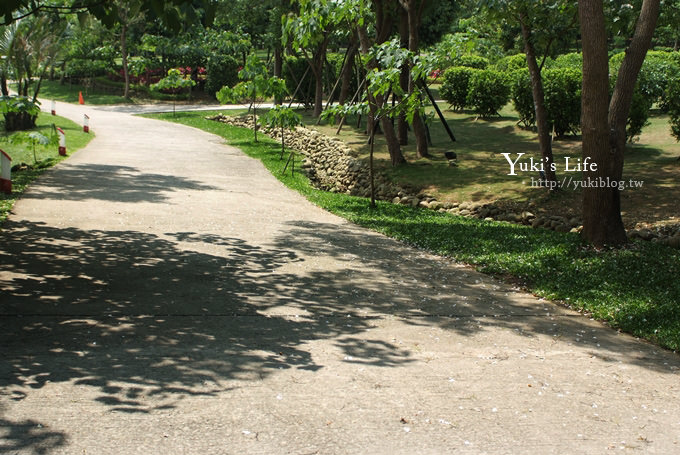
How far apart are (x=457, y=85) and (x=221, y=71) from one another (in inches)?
734

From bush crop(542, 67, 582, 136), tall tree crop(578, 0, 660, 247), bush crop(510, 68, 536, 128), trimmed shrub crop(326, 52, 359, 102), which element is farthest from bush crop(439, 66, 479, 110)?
tall tree crop(578, 0, 660, 247)

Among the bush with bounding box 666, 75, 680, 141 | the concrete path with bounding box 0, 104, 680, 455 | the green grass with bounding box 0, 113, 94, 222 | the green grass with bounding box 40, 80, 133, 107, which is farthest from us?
the green grass with bounding box 40, 80, 133, 107

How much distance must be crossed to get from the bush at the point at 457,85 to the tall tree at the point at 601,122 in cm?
1511

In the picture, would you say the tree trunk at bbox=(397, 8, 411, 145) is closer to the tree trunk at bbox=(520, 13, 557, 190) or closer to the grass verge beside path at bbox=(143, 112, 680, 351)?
the tree trunk at bbox=(520, 13, 557, 190)

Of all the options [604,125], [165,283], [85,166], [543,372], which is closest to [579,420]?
[543,372]

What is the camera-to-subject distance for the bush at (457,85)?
24.9m

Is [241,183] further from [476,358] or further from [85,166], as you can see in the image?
[476,358]

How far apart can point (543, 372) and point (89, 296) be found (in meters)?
4.48

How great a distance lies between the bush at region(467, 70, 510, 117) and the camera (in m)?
23.0

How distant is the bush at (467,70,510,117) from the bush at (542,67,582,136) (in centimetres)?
528

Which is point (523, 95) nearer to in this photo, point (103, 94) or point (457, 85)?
point (457, 85)

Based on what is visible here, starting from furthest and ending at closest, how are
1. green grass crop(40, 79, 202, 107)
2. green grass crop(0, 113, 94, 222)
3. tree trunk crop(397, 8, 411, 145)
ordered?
1. green grass crop(40, 79, 202, 107)
2. tree trunk crop(397, 8, 411, 145)
3. green grass crop(0, 113, 94, 222)

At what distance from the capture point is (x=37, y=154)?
19562mm

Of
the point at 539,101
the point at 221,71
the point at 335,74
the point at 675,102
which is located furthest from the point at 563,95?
the point at 221,71
